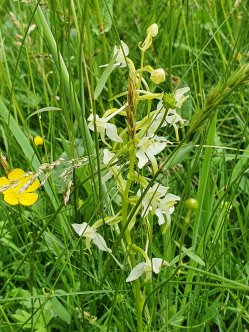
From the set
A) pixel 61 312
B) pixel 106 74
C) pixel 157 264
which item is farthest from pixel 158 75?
pixel 61 312

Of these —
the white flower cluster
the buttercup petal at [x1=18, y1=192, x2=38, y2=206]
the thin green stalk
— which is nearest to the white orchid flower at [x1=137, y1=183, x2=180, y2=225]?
the white flower cluster

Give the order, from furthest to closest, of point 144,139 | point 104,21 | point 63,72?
point 104,21 < point 63,72 < point 144,139

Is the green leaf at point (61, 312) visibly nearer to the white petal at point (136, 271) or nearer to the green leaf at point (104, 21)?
the white petal at point (136, 271)

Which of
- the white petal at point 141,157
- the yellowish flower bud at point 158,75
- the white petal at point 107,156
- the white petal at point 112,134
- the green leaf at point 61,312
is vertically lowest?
the green leaf at point 61,312

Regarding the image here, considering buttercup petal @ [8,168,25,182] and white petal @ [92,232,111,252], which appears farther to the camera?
buttercup petal @ [8,168,25,182]

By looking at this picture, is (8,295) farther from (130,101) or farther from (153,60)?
(153,60)

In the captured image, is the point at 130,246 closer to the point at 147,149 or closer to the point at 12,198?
the point at 147,149

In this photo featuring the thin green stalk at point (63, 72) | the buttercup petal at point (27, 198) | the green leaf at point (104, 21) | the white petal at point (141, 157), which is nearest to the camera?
the white petal at point (141, 157)

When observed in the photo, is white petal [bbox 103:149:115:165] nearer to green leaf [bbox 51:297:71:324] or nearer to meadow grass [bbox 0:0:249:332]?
meadow grass [bbox 0:0:249:332]

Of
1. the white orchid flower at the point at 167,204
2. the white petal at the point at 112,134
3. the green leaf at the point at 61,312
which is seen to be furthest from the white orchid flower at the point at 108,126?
the green leaf at the point at 61,312

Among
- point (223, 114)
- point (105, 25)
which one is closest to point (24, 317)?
point (105, 25)

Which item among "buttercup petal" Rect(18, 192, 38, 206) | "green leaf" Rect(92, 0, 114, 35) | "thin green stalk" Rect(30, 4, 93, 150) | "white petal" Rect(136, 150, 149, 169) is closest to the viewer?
"white petal" Rect(136, 150, 149, 169)
